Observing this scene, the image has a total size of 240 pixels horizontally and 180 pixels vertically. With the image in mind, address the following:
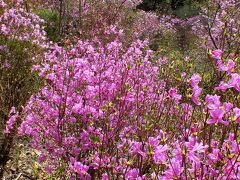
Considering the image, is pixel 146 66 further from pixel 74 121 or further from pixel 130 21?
pixel 130 21

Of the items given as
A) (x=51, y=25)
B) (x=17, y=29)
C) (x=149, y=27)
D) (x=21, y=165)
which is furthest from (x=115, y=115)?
(x=149, y=27)

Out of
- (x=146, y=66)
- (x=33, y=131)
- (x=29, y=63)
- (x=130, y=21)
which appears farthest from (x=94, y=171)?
(x=130, y=21)

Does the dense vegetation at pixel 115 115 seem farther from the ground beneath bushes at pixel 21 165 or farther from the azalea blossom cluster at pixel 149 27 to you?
the azalea blossom cluster at pixel 149 27

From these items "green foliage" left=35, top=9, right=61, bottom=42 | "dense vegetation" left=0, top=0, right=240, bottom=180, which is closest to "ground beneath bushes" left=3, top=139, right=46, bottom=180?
"dense vegetation" left=0, top=0, right=240, bottom=180

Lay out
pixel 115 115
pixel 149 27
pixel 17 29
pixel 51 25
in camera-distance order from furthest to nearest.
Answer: pixel 149 27 < pixel 51 25 < pixel 17 29 < pixel 115 115

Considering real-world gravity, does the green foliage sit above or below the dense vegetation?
above

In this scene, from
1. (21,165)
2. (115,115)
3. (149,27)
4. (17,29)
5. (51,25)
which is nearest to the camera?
(115,115)

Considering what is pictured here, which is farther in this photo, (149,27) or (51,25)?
(149,27)

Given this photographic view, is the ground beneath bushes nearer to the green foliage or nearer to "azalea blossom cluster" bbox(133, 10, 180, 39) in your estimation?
the green foliage

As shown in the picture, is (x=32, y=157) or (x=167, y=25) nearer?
(x=32, y=157)

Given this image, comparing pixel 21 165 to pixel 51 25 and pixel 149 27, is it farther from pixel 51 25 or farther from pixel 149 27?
pixel 149 27

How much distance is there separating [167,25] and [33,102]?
17.1 meters

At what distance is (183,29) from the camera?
20016mm

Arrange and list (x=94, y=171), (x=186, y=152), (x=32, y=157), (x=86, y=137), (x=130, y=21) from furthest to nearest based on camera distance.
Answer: (x=130, y=21), (x=32, y=157), (x=94, y=171), (x=86, y=137), (x=186, y=152)
